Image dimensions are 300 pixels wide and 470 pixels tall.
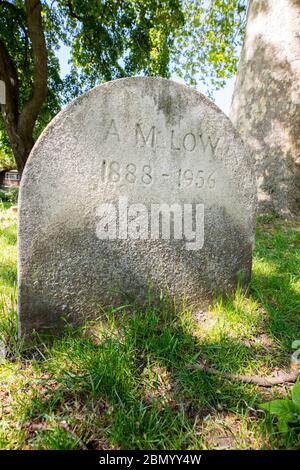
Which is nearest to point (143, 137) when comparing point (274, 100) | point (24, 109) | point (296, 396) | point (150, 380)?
point (150, 380)

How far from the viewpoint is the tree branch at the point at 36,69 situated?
6.44 m

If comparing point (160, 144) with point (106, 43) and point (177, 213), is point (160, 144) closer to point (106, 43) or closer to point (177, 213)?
point (177, 213)

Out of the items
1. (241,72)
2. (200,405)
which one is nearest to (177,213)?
(200,405)

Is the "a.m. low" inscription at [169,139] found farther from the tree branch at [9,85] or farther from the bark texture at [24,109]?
the tree branch at [9,85]

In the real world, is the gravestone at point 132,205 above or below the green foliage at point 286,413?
above

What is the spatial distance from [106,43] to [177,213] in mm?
8255

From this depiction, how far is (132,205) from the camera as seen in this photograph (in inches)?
75.2

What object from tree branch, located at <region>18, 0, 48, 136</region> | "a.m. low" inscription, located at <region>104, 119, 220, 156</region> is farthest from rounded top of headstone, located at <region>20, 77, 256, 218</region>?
tree branch, located at <region>18, 0, 48, 136</region>

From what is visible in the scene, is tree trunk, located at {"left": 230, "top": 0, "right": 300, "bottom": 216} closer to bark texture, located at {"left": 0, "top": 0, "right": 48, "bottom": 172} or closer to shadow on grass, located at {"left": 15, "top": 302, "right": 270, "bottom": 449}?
shadow on grass, located at {"left": 15, "top": 302, "right": 270, "bottom": 449}

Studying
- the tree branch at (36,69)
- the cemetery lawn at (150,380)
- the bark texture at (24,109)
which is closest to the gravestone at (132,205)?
the cemetery lawn at (150,380)

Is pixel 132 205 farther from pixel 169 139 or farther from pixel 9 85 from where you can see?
pixel 9 85

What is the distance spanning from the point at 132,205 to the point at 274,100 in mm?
3656

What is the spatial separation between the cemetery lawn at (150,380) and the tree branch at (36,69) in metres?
5.90

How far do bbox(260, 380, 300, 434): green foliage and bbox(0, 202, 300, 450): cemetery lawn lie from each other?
1.2 inches
